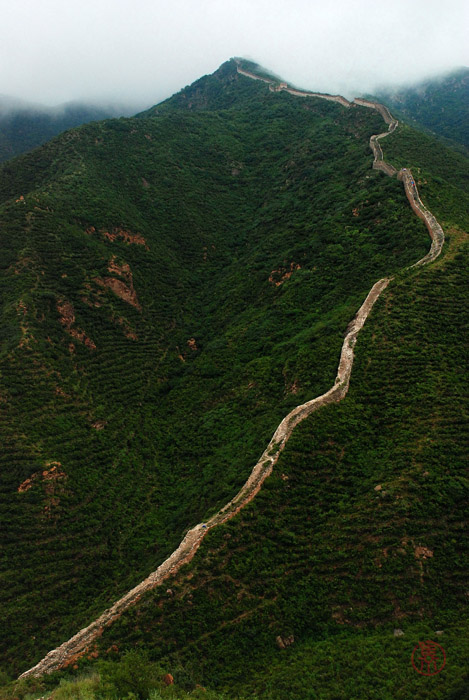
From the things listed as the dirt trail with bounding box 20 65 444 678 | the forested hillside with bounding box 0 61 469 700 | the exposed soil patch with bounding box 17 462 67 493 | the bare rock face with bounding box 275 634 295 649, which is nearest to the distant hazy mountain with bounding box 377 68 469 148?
the forested hillside with bounding box 0 61 469 700

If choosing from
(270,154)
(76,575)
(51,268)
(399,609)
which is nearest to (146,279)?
(51,268)

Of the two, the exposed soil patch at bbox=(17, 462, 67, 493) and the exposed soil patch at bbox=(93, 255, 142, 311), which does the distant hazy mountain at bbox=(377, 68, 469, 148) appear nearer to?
the exposed soil patch at bbox=(93, 255, 142, 311)

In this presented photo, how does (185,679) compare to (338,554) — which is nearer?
(185,679)

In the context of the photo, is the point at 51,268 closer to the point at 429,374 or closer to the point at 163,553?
the point at 163,553

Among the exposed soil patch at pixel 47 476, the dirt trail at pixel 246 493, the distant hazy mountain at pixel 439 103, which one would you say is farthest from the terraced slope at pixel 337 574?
the distant hazy mountain at pixel 439 103

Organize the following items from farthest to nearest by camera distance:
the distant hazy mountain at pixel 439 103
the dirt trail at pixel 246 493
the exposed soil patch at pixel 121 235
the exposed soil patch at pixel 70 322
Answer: the distant hazy mountain at pixel 439 103 → the exposed soil patch at pixel 121 235 → the exposed soil patch at pixel 70 322 → the dirt trail at pixel 246 493

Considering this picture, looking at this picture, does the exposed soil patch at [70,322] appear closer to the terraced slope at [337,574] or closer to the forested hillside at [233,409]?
the forested hillside at [233,409]
